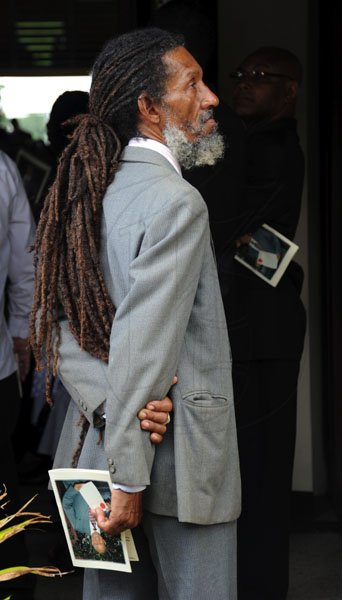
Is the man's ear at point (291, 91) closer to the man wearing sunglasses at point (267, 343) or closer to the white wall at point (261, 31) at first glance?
the man wearing sunglasses at point (267, 343)

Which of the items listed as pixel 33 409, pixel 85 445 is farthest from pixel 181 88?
pixel 33 409

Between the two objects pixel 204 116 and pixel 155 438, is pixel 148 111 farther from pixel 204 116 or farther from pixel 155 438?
pixel 155 438

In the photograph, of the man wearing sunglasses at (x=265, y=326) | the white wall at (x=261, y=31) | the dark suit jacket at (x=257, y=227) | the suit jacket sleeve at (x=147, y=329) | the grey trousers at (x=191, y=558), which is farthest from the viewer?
the white wall at (x=261, y=31)

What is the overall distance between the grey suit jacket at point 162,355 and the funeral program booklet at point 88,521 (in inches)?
3.7

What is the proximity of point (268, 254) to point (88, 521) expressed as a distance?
4.90 feet

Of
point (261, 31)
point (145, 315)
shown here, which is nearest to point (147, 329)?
point (145, 315)

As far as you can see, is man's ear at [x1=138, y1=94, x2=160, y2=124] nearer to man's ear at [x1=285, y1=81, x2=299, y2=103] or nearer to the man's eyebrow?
the man's eyebrow

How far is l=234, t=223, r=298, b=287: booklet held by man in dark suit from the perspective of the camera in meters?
3.84

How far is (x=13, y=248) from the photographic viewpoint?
4016 millimetres

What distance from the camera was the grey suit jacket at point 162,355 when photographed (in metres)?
2.50

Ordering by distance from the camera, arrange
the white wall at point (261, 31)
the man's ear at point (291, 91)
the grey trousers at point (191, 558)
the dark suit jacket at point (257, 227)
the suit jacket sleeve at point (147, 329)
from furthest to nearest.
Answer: the white wall at point (261, 31) → the man's ear at point (291, 91) → the dark suit jacket at point (257, 227) → the grey trousers at point (191, 558) → the suit jacket sleeve at point (147, 329)

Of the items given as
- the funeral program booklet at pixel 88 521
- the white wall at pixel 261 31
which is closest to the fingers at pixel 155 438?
the funeral program booklet at pixel 88 521

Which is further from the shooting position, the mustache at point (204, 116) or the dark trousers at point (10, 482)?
the dark trousers at point (10, 482)

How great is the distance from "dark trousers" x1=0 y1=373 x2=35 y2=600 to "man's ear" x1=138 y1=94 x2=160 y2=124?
1.45 m
